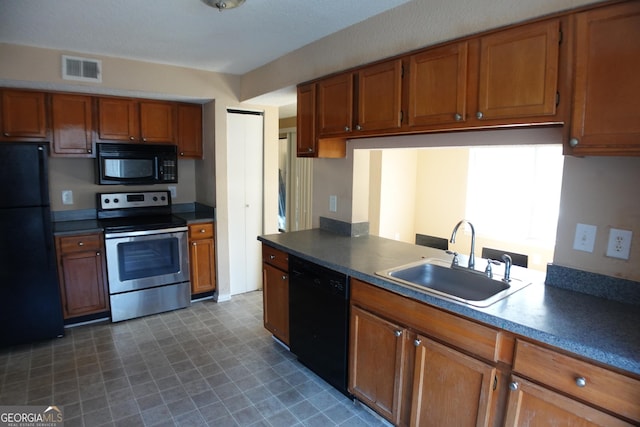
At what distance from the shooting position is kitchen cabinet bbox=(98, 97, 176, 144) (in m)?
3.46

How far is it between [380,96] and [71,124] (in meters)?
2.81

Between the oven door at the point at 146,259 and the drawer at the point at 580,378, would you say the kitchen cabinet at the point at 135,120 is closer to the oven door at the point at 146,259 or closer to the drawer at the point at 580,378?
the oven door at the point at 146,259

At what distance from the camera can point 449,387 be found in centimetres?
167

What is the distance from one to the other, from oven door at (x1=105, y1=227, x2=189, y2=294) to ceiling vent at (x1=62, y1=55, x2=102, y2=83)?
1332 mm

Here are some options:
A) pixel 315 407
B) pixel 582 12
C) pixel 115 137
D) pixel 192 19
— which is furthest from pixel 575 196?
pixel 115 137

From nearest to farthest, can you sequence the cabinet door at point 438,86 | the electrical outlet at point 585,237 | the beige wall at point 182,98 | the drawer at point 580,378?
1. the drawer at point 580,378
2. the electrical outlet at point 585,237
3. the cabinet door at point 438,86
4. the beige wall at point 182,98

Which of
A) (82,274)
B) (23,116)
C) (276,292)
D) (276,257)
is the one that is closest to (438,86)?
(276,257)

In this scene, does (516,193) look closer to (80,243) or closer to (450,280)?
(450,280)

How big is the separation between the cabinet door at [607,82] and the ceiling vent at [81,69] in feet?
11.0

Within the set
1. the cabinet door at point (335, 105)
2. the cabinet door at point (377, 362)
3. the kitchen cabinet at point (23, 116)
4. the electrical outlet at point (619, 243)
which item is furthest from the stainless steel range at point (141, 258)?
the electrical outlet at point (619, 243)

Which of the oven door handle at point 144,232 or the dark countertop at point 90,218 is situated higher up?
the dark countertop at point 90,218

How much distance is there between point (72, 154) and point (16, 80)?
0.70 metres

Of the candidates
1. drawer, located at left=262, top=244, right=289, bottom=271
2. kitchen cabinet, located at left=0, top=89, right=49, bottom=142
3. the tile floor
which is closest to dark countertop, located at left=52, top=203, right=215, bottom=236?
kitchen cabinet, located at left=0, top=89, right=49, bottom=142

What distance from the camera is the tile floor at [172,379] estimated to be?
2.17 m
